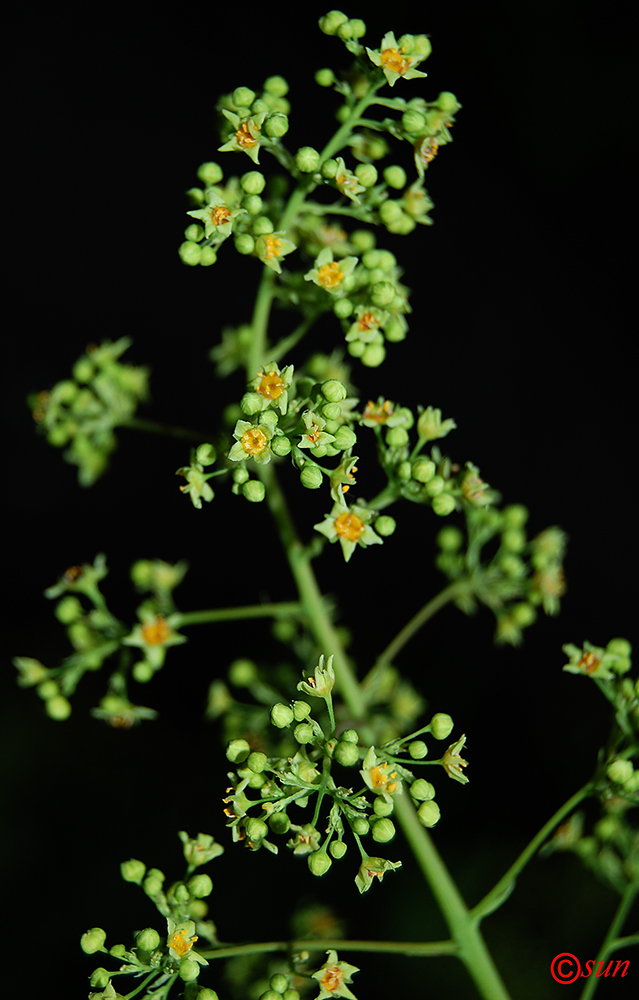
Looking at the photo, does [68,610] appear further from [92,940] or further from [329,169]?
[329,169]

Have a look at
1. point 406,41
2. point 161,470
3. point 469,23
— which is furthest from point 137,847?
point 469,23

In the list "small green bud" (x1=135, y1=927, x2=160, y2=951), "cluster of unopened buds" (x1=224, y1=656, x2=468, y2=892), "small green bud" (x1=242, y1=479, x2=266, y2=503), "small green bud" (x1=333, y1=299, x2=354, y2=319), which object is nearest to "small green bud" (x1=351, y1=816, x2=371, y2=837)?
"cluster of unopened buds" (x1=224, y1=656, x2=468, y2=892)

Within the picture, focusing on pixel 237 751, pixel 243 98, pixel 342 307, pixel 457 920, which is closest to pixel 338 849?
pixel 237 751

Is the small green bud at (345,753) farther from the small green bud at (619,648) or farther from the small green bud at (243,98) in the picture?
the small green bud at (243,98)

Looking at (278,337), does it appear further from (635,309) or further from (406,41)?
(406,41)

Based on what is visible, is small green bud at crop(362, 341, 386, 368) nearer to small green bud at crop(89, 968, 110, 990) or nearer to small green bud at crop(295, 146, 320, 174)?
small green bud at crop(295, 146, 320, 174)

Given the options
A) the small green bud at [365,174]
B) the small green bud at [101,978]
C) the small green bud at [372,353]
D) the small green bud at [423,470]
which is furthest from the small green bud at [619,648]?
the small green bud at [101,978]
